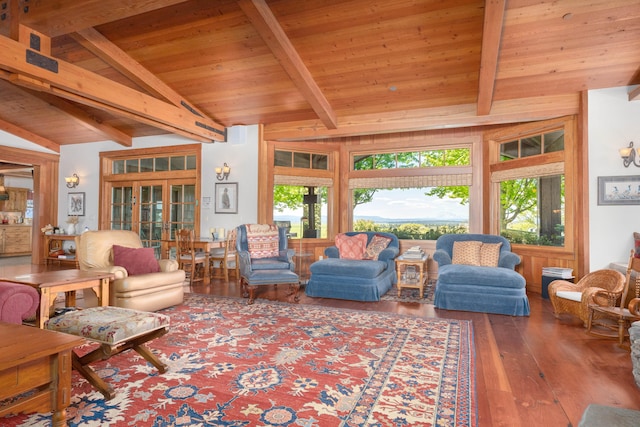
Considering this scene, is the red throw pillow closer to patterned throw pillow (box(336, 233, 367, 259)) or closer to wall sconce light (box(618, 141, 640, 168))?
patterned throw pillow (box(336, 233, 367, 259))

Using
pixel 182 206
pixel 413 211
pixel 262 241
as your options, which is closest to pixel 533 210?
pixel 413 211

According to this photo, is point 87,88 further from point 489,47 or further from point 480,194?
point 480,194

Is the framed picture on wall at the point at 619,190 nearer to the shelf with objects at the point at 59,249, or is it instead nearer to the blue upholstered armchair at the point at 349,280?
the blue upholstered armchair at the point at 349,280

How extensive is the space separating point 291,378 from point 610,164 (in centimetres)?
485

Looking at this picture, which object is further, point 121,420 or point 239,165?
point 239,165

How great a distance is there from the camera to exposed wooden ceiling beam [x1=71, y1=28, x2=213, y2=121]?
181 inches

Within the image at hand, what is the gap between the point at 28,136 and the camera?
777 centimetres

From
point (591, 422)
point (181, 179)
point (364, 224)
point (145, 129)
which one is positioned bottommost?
point (591, 422)

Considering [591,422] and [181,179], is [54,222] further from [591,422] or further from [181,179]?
[591,422]

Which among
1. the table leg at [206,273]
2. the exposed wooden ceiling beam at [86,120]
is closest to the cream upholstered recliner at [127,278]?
the table leg at [206,273]

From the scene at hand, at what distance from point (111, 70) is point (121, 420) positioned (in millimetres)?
5342

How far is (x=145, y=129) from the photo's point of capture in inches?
289

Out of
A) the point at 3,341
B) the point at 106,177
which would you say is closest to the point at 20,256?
the point at 106,177

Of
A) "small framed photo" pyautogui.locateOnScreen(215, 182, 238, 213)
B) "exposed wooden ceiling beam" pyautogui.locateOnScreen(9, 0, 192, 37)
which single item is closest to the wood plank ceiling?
"exposed wooden ceiling beam" pyautogui.locateOnScreen(9, 0, 192, 37)
